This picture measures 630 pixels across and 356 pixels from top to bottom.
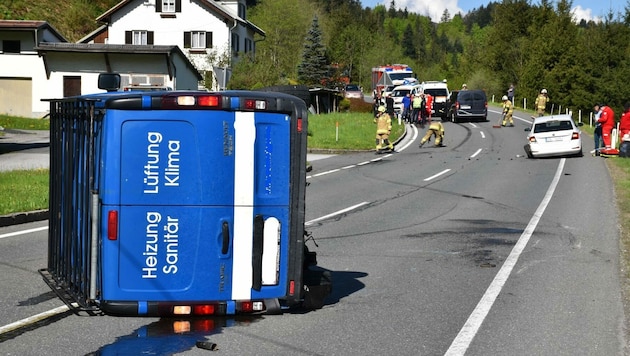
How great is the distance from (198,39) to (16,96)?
16.7 meters

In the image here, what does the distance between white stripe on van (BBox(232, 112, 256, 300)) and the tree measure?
231 ft

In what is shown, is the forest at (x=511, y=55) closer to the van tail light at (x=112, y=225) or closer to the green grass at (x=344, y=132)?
the green grass at (x=344, y=132)

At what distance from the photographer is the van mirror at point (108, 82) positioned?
31.0 feet

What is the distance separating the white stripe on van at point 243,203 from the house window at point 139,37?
61620 millimetres

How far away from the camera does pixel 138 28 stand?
220 ft

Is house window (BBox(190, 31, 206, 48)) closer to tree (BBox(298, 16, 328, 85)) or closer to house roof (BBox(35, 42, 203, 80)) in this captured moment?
tree (BBox(298, 16, 328, 85))

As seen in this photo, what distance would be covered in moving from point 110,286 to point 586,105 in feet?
217

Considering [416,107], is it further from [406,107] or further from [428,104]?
[428,104]

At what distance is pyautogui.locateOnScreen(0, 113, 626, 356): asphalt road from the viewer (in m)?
7.30

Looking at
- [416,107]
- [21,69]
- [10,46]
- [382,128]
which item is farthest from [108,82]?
[10,46]

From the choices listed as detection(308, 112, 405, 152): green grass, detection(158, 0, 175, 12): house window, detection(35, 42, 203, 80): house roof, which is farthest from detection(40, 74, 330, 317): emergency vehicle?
detection(158, 0, 175, 12): house window

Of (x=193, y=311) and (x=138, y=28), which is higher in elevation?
(x=138, y=28)

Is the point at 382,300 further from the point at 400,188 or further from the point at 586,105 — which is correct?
the point at 586,105

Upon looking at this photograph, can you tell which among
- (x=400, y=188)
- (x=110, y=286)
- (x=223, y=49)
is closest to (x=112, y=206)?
(x=110, y=286)
